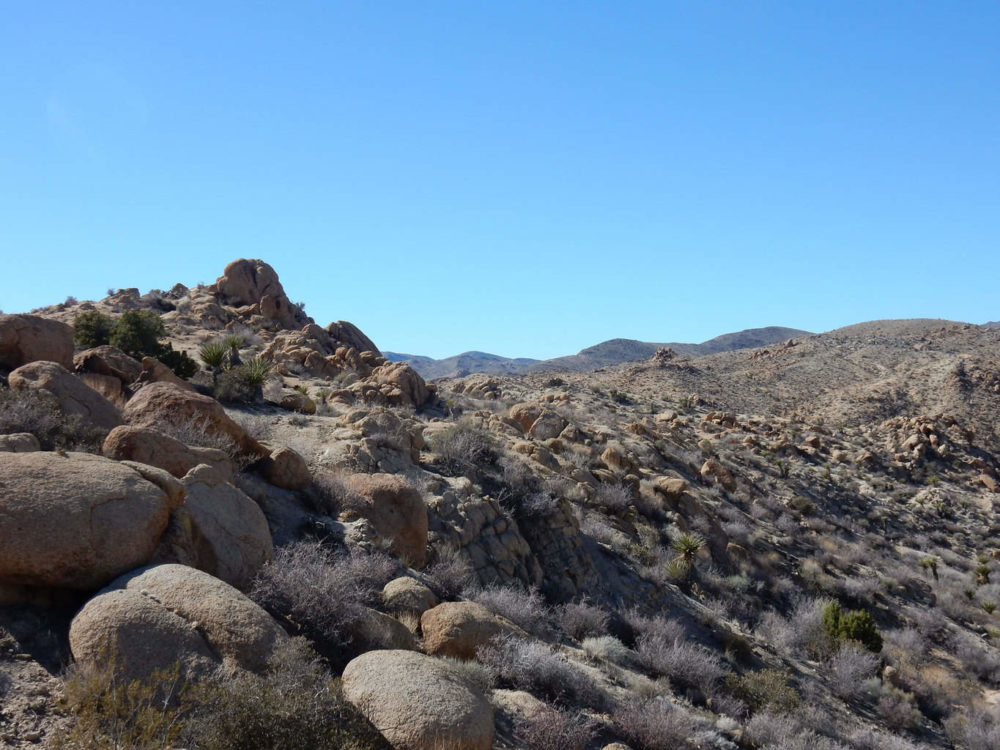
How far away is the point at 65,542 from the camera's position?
5.14 meters

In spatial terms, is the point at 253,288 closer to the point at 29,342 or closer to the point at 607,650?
the point at 29,342

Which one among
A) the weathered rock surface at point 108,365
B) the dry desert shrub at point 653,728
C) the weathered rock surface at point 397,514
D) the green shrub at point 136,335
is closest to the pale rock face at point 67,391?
the weathered rock surface at point 108,365

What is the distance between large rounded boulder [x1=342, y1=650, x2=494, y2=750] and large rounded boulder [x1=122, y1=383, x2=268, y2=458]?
5.12m

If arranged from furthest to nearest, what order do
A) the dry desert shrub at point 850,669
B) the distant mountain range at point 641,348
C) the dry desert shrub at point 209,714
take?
the distant mountain range at point 641,348, the dry desert shrub at point 850,669, the dry desert shrub at point 209,714

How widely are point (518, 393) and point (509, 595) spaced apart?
28.2 m

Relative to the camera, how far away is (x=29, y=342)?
11039 millimetres

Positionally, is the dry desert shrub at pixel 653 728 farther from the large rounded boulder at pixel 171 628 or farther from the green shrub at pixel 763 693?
the large rounded boulder at pixel 171 628

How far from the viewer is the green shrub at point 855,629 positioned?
44.8 feet

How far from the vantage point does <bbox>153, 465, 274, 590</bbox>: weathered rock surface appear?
6.02m

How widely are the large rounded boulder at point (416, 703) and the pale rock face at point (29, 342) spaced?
8.68 metres

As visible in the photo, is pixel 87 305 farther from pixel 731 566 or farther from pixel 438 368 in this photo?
pixel 438 368

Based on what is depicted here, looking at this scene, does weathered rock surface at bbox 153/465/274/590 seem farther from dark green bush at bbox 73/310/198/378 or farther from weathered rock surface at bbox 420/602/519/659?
dark green bush at bbox 73/310/198/378

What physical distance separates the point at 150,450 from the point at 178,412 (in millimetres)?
2029

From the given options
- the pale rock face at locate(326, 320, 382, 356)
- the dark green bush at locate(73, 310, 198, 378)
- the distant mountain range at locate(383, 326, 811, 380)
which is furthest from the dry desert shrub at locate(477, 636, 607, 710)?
the distant mountain range at locate(383, 326, 811, 380)
